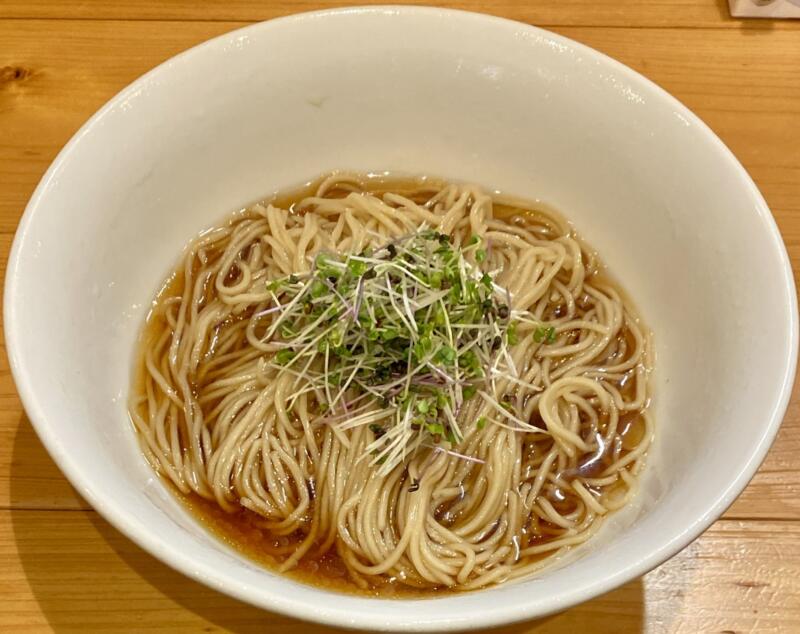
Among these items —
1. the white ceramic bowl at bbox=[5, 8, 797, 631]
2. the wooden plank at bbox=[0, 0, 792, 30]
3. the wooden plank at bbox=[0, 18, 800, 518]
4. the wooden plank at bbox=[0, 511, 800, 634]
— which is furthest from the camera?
the wooden plank at bbox=[0, 0, 792, 30]

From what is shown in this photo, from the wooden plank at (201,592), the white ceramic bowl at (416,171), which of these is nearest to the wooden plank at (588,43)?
the white ceramic bowl at (416,171)

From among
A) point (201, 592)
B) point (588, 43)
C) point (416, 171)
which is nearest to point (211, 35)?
point (416, 171)

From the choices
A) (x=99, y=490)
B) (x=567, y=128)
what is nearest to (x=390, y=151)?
(x=567, y=128)

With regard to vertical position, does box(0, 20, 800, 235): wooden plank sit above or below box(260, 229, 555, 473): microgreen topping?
above

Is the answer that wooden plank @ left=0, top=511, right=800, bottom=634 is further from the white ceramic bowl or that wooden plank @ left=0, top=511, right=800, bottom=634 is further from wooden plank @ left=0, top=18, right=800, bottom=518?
wooden plank @ left=0, top=18, right=800, bottom=518

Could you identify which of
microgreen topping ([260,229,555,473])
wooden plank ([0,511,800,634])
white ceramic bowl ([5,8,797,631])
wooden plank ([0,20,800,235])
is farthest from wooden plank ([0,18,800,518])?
microgreen topping ([260,229,555,473])

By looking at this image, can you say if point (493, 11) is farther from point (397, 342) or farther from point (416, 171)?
point (397, 342)

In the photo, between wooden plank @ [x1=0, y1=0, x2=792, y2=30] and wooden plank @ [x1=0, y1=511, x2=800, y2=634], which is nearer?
wooden plank @ [x1=0, y1=511, x2=800, y2=634]
